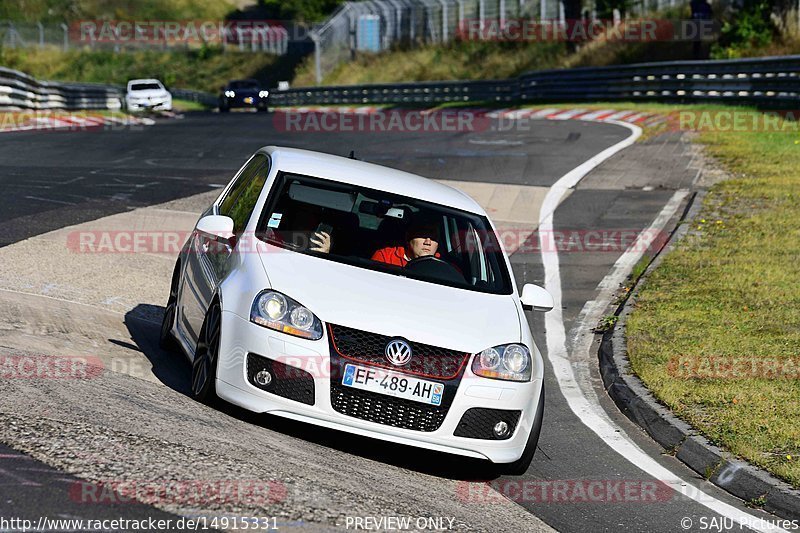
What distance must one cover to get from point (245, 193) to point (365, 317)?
2047mm

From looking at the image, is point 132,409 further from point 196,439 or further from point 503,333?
point 503,333

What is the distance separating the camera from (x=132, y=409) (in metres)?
6.36

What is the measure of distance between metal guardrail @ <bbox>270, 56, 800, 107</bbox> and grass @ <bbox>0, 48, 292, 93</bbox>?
3045cm

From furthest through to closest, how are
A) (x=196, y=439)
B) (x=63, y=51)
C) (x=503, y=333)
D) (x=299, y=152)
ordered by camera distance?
1. (x=63, y=51)
2. (x=299, y=152)
3. (x=503, y=333)
4. (x=196, y=439)

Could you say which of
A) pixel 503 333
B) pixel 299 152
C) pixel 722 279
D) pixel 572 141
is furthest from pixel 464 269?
pixel 572 141

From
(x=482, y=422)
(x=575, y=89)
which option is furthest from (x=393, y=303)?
(x=575, y=89)

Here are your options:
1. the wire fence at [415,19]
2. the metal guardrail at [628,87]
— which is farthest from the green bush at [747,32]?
the wire fence at [415,19]

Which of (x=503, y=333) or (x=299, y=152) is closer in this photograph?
(x=503, y=333)

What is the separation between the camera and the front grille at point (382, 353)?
6.36 metres

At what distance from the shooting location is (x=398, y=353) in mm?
6375

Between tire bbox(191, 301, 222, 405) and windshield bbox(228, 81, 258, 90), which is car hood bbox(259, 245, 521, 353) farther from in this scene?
windshield bbox(228, 81, 258, 90)

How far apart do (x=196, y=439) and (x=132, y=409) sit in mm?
601

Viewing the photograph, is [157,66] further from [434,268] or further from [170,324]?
[434,268]

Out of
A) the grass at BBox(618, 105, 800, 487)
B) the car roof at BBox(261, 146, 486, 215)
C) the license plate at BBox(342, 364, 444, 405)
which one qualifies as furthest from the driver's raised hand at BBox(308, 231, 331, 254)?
the grass at BBox(618, 105, 800, 487)
